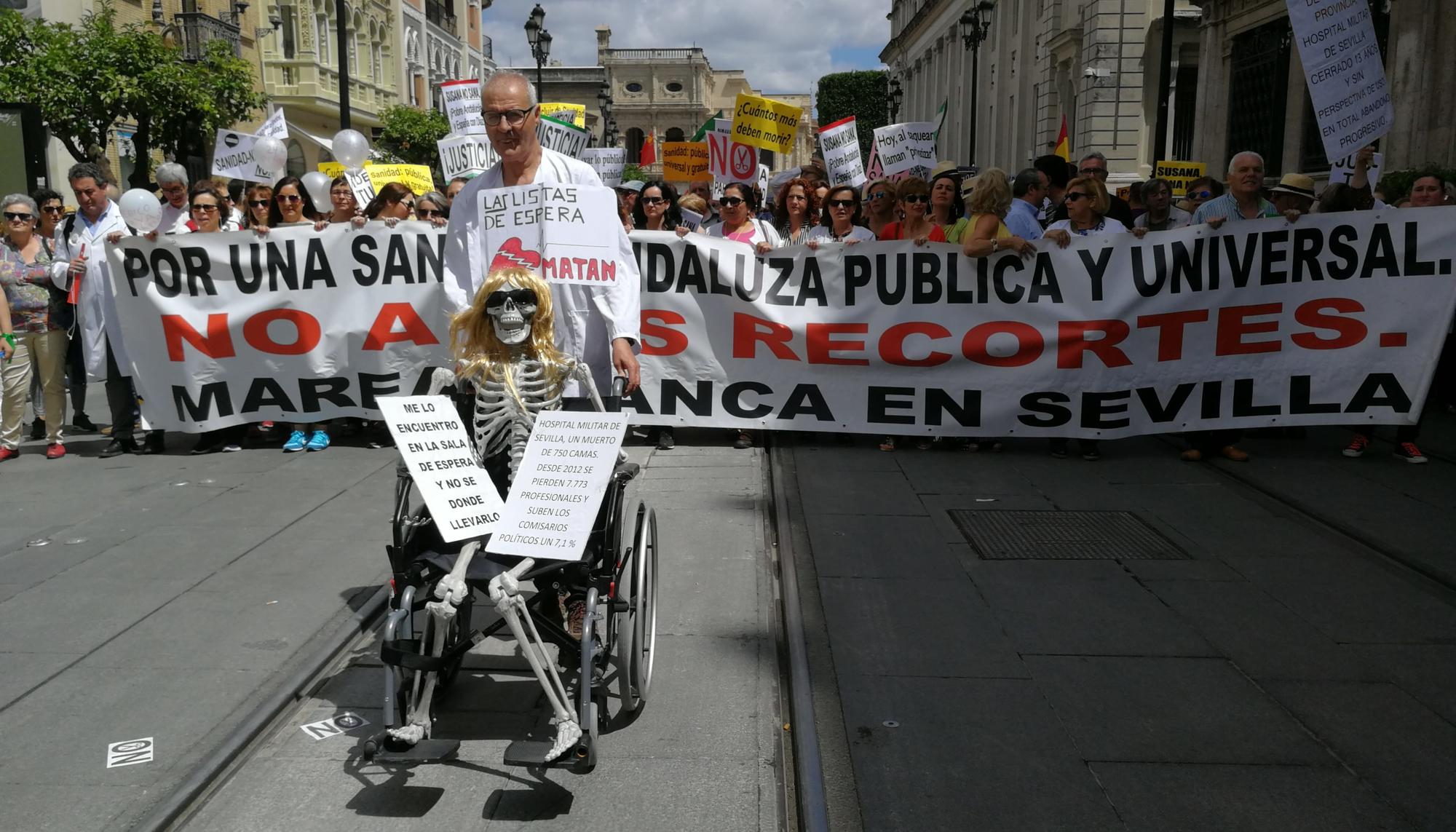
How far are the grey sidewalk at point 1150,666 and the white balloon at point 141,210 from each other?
17.2 ft

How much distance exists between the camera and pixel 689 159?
1519 centimetres

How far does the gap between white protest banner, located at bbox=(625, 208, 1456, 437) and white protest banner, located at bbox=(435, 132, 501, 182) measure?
12.7ft

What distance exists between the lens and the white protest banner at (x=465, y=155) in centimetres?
1165

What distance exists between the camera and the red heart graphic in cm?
461

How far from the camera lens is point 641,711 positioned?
4035mm

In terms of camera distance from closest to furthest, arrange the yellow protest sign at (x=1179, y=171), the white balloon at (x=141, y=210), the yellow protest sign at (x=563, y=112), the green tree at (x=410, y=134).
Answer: the white balloon at (x=141, y=210), the yellow protest sign at (x=563, y=112), the yellow protest sign at (x=1179, y=171), the green tree at (x=410, y=134)

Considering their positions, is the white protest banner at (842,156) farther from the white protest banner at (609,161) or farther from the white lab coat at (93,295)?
the white lab coat at (93,295)

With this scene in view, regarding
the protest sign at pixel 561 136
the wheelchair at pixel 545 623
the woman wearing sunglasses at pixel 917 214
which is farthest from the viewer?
the protest sign at pixel 561 136

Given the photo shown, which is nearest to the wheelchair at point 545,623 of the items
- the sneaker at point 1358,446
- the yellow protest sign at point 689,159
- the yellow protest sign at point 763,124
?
the sneaker at point 1358,446

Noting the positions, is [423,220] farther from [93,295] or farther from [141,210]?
[93,295]

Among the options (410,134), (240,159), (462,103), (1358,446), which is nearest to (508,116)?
(1358,446)

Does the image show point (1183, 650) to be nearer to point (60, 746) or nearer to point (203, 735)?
point (203, 735)

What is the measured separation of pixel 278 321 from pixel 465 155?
12.9 feet

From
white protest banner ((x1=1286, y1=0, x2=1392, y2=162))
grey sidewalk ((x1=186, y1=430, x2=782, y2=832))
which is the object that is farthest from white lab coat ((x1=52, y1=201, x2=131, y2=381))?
white protest banner ((x1=1286, y1=0, x2=1392, y2=162))
